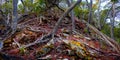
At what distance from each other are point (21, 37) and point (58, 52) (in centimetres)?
125

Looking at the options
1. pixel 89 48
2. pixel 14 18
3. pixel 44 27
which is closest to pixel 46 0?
pixel 44 27

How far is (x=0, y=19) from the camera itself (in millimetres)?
7672

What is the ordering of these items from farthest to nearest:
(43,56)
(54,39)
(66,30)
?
(66,30) → (54,39) → (43,56)

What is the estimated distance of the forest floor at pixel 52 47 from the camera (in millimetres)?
5734

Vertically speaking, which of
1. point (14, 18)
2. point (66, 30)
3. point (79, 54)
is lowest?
point (79, 54)

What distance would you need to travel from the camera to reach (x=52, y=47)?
235 inches

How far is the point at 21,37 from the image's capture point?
6523 millimetres

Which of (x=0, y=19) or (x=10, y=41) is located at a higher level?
(x=0, y=19)

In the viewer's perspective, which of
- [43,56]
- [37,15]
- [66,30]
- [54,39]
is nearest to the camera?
[43,56]

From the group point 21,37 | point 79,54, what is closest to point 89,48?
point 79,54

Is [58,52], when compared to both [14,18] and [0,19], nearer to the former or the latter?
[14,18]

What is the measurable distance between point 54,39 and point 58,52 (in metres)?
0.49

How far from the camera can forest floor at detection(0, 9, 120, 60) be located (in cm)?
A: 573

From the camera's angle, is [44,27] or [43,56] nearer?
[43,56]
